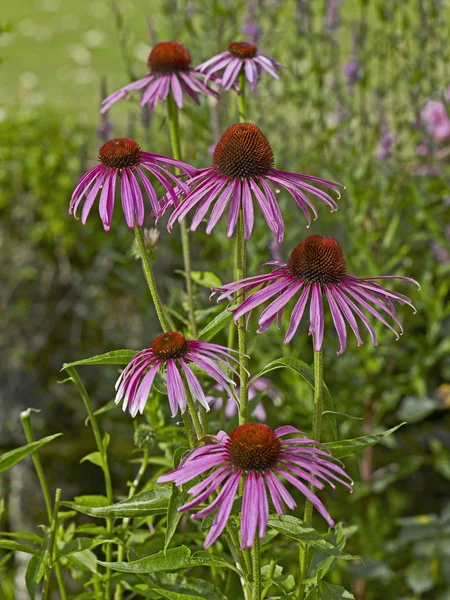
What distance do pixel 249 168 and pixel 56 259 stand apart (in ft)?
5.44

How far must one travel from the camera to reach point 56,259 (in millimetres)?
2324

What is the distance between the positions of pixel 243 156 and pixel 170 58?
41cm

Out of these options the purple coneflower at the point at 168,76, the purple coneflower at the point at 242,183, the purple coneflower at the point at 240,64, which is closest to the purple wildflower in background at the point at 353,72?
the purple coneflower at the point at 240,64

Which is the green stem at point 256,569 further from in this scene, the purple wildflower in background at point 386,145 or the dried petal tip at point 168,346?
the purple wildflower in background at point 386,145

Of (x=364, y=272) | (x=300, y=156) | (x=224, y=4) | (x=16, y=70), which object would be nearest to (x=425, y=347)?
(x=364, y=272)

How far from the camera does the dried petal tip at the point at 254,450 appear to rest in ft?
2.03

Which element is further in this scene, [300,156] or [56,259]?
[56,259]

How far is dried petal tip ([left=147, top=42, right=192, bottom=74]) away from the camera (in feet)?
3.57

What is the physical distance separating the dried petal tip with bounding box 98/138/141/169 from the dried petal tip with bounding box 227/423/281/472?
0.31 meters

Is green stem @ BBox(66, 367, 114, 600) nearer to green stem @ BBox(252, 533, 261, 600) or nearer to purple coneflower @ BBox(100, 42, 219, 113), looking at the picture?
green stem @ BBox(252, 533, 261, 600)

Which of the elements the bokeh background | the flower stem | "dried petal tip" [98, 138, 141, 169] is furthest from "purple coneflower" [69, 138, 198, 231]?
the bokeh background

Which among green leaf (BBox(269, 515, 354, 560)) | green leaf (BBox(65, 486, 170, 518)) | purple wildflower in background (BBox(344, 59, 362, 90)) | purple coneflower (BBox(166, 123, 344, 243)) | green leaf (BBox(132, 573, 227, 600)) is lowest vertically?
green leaf (BBox(132, 573, 227, 600))

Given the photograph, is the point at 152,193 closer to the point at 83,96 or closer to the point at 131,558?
the point at 131,558

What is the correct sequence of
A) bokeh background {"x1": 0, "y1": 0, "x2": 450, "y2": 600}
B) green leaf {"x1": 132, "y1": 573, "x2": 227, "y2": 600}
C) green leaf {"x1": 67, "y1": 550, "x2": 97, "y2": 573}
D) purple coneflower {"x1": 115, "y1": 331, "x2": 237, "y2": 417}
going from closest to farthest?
purple coneflower {"x1": 115, "y1": 331, "x2": 237, "y2": 417}
green leaf {"x1": 132, "y1": 573, "x2": 227, "y2": 600}
green leaf {"x1": 67, "y1": 550, "x2": 97, "y2": 573}
bokeh background {"x1": 0, "y1": 0, "x2": 450, "y2": 600}
